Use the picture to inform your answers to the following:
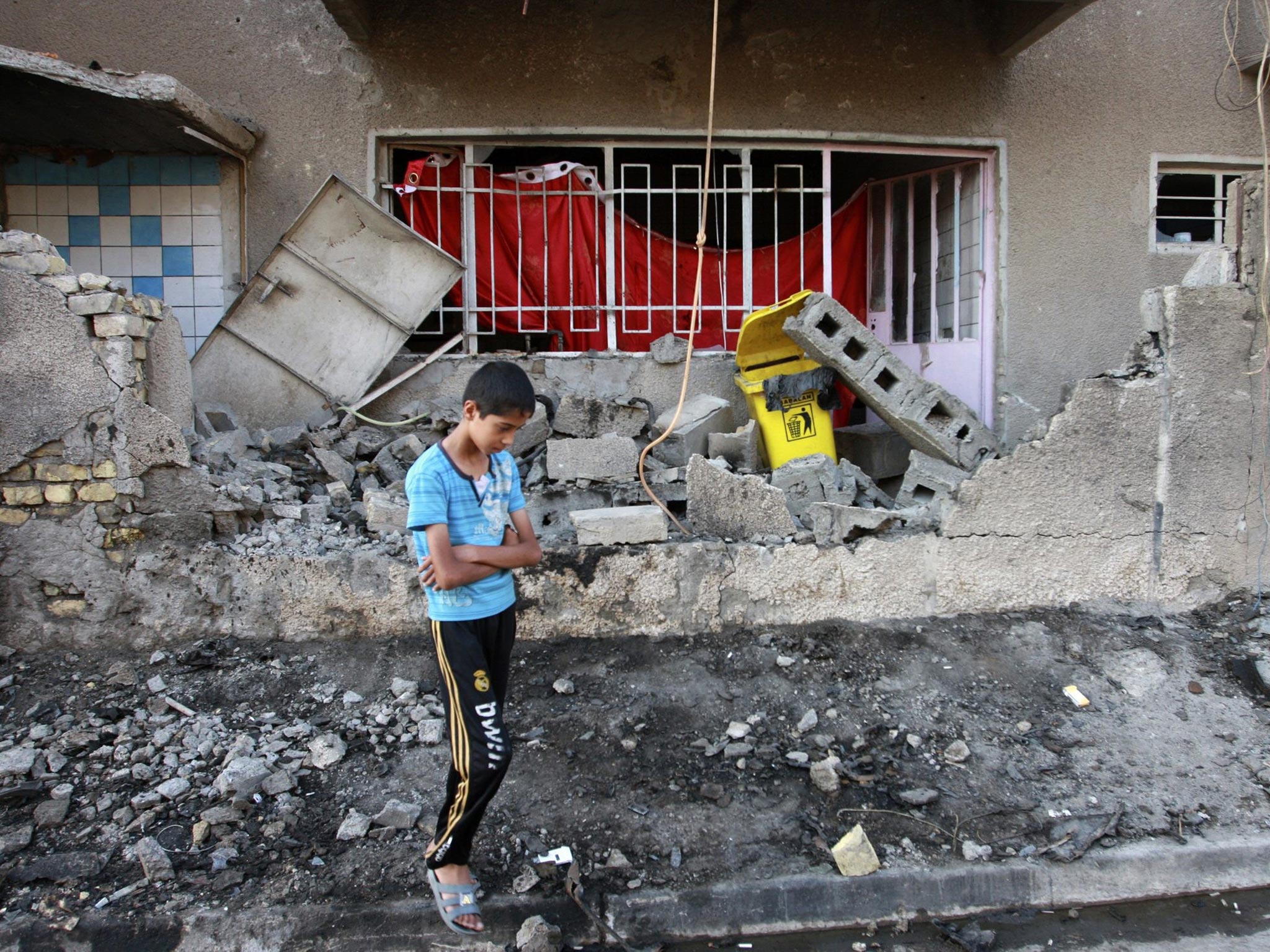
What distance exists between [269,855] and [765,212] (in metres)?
6.84

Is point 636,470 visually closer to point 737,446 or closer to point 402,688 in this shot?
point 737,446

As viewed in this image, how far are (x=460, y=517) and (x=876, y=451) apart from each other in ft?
13.0

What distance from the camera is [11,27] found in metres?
5.76

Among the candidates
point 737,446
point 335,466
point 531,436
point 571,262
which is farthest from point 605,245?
point 335,466

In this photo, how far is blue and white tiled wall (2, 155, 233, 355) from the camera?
5926 millimetres

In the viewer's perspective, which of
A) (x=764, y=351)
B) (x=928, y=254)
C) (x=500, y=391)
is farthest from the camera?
(x=928, y=254)

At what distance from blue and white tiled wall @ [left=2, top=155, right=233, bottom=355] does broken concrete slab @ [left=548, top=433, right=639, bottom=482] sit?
9.49 feet

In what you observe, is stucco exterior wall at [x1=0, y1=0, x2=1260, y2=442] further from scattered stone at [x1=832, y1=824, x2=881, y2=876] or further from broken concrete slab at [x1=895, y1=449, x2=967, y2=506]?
scattered stone at [x1=832, y1=824, x2=881, y2=876]

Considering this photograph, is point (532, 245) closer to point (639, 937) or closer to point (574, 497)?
point (574, 497)

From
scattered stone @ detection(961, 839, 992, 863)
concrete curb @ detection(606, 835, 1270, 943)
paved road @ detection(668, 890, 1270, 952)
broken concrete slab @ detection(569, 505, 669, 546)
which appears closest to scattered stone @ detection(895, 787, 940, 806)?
scattered stone @ detection(961, 839, 992, 863)

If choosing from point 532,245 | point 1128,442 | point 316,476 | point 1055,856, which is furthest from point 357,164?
point 1055,856

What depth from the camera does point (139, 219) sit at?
5.97 metres

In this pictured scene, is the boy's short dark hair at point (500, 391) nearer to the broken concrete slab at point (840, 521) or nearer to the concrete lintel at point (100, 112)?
the broken concrete slab at point (840, 521)

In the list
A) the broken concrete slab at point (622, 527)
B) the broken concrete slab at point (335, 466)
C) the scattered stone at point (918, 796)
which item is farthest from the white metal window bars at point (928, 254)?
the broken concrete slab at point (335, 466)
